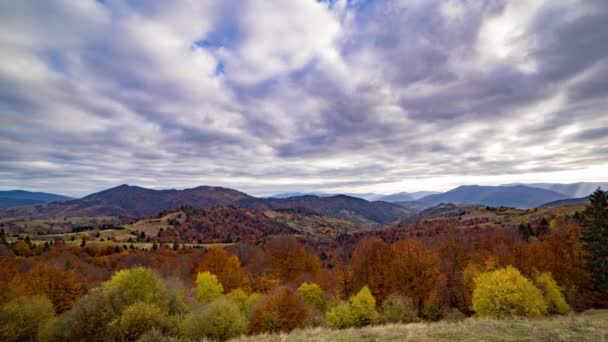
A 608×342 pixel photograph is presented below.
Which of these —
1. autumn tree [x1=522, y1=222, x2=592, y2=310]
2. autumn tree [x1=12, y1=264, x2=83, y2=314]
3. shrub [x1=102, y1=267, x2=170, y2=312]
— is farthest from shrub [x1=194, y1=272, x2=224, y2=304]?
autumn tree [x1=522, y1=222, x2=592, y2=310]

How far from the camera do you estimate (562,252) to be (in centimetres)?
5678

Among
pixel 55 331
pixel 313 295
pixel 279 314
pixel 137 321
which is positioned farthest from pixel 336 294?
pixel 55 331

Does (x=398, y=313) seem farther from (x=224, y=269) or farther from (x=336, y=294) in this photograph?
(x=224, y=269)

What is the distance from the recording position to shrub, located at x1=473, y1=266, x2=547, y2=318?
3525cm

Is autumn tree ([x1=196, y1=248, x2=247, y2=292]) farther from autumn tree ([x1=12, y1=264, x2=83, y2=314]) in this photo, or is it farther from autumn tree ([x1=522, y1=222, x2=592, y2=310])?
autumn tree ([x1=522, y1=222, x2=592, y2=310])

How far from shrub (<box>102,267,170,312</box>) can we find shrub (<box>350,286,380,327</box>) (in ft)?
79.0

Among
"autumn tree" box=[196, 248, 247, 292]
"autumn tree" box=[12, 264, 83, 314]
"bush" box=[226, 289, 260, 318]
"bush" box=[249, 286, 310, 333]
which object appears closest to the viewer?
"bush" box=[249, 286, 310, 333]

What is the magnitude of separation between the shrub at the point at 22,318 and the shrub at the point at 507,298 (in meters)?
58.7

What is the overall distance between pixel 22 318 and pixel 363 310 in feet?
145

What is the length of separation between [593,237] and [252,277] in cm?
7833

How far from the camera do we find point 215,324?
29.8 m

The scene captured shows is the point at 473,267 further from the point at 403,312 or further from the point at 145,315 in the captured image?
the point at 145,315

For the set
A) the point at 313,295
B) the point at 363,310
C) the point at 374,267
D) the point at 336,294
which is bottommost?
the point at 336,294

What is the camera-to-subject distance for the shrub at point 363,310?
3557 cm
